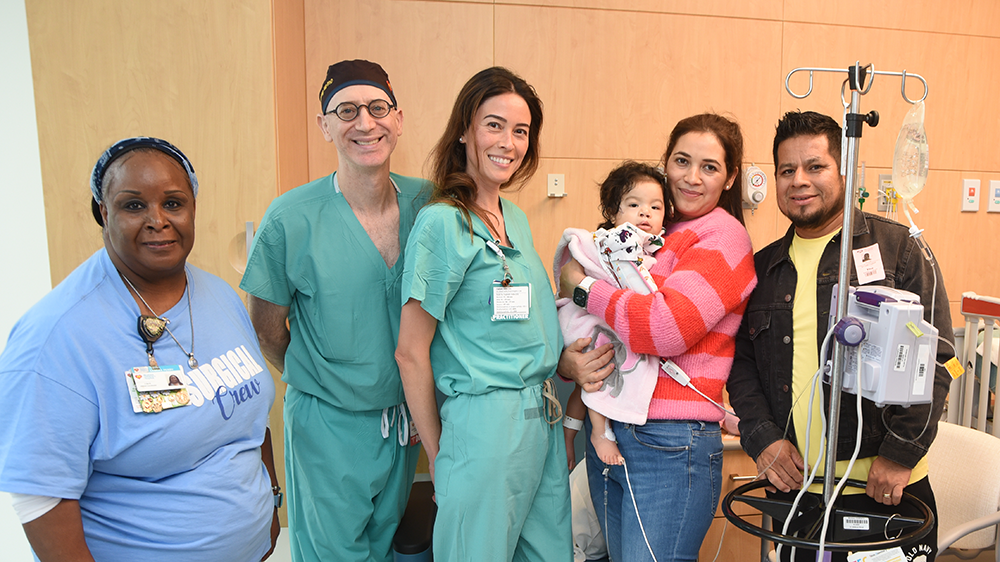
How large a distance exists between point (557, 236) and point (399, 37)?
130 cm

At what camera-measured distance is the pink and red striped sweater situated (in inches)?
52.1

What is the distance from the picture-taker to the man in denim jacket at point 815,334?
1234mm

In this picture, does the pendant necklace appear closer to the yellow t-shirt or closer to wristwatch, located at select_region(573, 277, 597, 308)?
wristwatch, located at select_region(573, 277, 597, 308)

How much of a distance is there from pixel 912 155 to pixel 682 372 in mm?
668

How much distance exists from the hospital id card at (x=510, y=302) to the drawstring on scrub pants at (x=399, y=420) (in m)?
0.49

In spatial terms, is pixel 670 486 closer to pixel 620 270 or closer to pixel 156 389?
pixel 620 270

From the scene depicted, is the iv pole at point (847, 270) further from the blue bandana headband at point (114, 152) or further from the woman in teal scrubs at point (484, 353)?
the blue bandana headband at point (114, 152)

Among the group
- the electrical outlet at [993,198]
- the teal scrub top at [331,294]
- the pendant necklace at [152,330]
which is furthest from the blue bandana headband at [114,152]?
the electrical outlet at [993,198]

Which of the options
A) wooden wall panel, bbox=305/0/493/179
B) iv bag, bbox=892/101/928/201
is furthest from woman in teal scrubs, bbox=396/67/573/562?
wooden wall panel, bbox=305/0/493/179

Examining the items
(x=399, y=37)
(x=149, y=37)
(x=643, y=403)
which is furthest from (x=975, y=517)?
(x=149, y=37)

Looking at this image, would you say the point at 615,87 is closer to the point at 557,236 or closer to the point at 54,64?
the point at 557,236

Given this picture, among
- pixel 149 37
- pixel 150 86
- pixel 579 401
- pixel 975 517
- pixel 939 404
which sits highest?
pixel 149 37

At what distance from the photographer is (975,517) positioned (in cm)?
170

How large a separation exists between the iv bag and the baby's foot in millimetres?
862
